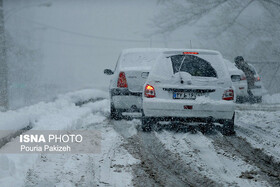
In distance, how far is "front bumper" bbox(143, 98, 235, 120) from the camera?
7.14m

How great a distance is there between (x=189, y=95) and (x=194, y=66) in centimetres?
70

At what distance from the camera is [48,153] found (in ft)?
18.7

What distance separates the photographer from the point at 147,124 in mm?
7602

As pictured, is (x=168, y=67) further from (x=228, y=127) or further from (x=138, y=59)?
(x=138, y=59)

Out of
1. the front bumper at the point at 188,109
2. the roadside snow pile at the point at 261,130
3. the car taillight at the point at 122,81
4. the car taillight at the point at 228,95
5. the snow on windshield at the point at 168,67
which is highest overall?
the snow on windshield at the point at 168,67

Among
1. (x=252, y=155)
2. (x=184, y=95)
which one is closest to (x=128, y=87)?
(x=184, y=95)

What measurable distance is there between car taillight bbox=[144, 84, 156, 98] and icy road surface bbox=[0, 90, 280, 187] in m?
0.73

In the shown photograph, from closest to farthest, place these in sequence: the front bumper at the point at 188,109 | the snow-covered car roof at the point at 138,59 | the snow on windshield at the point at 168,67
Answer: the front bumper at the point at 188,109, the snow on windshield at the point at 168,67, the snow-covered car roof at the point at 138,59

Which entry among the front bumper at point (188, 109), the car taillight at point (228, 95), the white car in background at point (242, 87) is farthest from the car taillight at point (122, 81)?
the white car in background at point (242, 87)

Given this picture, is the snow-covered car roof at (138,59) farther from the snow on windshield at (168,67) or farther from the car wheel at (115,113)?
the snow on windshield at (168,67)

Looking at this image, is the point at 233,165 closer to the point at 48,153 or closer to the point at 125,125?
the point at 48,153

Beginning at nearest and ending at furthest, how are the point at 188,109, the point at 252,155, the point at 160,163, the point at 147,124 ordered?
the point at 160,163 < the point at 252,155 < the point at 188,109 < the point at 147,124

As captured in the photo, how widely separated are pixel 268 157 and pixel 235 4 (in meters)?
14.5

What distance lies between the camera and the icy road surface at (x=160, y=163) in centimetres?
424
